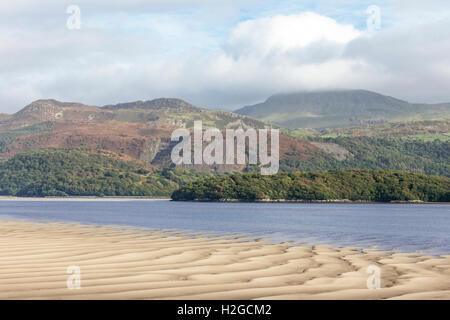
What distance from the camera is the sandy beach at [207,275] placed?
14164mm

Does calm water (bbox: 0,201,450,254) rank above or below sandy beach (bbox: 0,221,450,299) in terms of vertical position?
below

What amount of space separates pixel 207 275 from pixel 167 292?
3.63m

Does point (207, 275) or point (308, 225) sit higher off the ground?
point (207, 275)

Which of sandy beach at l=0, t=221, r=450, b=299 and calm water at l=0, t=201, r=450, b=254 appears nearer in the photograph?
sandy beach at l=0, t=221, r=450, b=299

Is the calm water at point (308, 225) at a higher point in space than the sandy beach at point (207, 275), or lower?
lower

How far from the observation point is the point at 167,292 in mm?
14227

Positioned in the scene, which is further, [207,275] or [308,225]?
[308,225]

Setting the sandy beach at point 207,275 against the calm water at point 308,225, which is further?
the calm water at point 308,225

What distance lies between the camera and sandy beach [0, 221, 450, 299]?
46.5 feet

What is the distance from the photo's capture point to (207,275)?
17719mm
